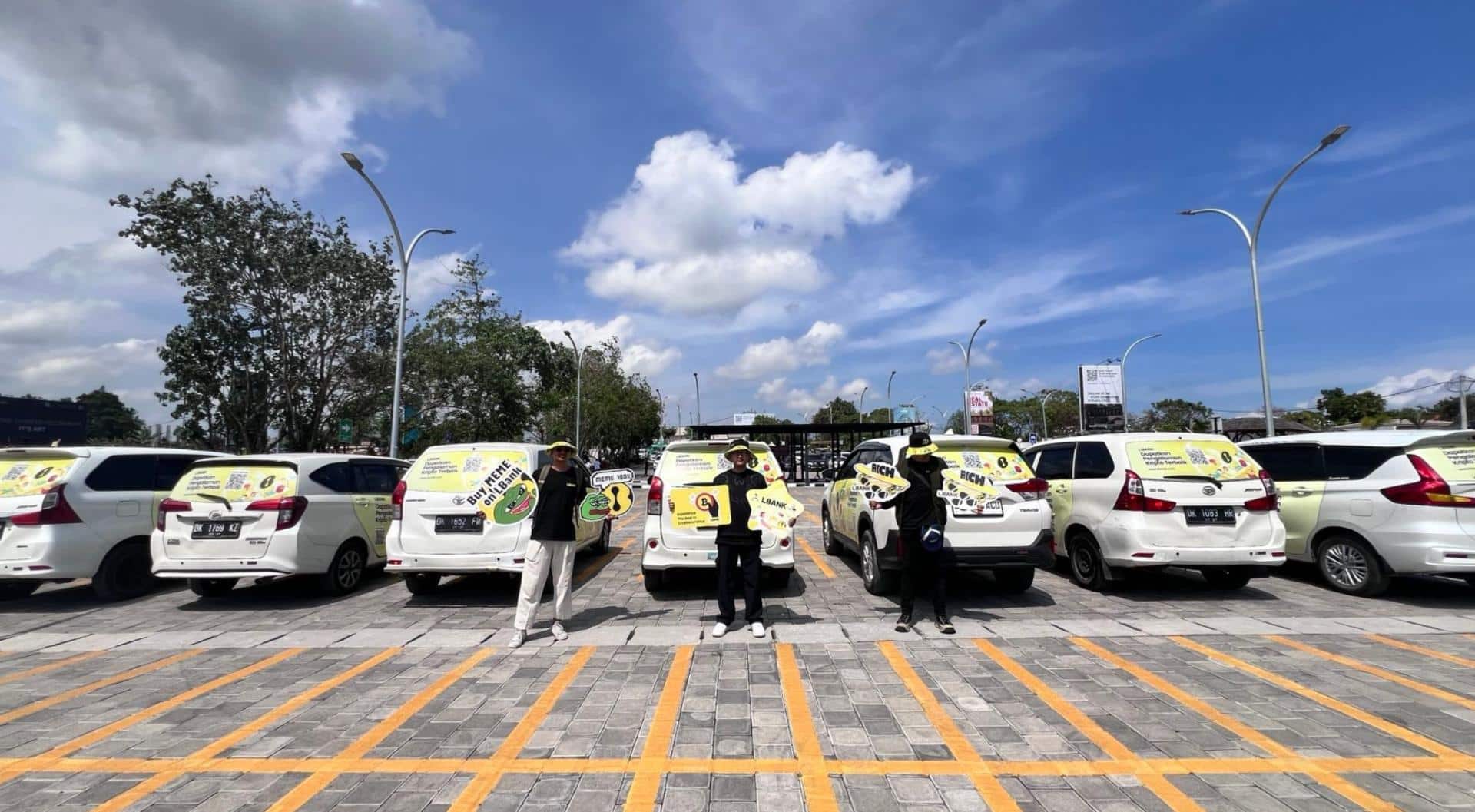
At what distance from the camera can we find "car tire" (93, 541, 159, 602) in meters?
7.48

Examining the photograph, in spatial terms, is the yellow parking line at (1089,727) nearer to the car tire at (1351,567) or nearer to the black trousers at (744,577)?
the black trousers at (744,577)

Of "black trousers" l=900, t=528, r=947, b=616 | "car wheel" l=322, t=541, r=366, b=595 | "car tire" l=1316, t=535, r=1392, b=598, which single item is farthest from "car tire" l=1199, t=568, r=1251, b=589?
"car wheel" l=322, t=541, r=366, b=595

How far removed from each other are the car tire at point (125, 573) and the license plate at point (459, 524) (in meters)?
3.73

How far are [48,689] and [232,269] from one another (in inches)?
913

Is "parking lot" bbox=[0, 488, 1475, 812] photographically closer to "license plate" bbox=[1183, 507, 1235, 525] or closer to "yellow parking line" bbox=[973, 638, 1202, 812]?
"yellow parking line" bbox=[973, 638, 1202, 812]

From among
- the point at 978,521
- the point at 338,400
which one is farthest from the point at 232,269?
the point at 978,521

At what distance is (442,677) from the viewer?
483 cm

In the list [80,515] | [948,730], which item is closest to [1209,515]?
[948,730]

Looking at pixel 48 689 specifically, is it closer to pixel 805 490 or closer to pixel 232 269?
pixel 232 269

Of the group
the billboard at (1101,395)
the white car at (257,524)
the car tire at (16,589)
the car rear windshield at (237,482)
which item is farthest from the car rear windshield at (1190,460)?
the billboard at (1101,395)

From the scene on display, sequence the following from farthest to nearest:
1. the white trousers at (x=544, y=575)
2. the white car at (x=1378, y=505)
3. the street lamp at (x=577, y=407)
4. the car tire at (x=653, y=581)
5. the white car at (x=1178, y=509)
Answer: the street lamp at (x=577, y=407) < the car tire at (x=653, y=581) < the white car at (x=1178, y=509) < the white car at (x=1378, y=505) < the white trousers at (x=544, y=575)

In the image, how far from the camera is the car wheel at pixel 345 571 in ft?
25.2

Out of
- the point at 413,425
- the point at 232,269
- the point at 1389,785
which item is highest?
the point at 232,269

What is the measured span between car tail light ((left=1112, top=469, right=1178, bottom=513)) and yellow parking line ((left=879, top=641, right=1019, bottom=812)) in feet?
10.6
